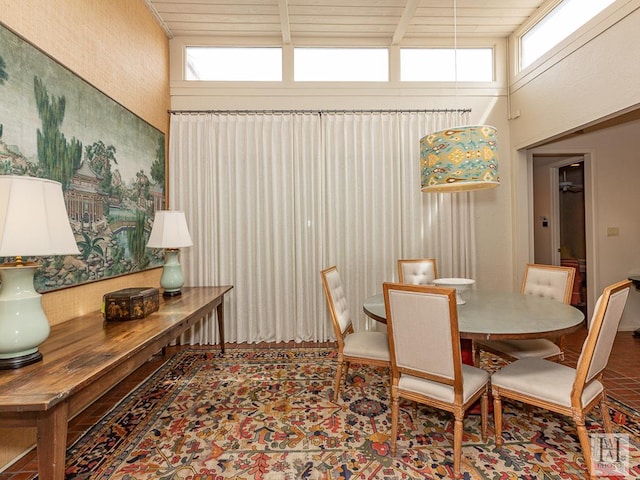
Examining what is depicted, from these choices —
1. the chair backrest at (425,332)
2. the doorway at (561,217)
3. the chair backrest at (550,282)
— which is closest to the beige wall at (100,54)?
the chair backrest at (425,332)

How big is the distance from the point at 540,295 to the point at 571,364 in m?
0.83

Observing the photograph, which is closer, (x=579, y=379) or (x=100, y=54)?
(x=579, y=379)

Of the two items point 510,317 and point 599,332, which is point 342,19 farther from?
point 599,332

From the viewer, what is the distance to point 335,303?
2408mm

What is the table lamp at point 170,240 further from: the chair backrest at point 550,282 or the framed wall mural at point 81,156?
the chair backrest at point 550,282

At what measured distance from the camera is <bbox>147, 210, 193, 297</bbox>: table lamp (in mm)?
2684

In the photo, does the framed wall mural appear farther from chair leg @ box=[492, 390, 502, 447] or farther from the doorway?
the doorway

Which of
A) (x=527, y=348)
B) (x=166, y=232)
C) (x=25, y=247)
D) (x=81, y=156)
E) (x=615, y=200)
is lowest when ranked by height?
(x=527, y=348)

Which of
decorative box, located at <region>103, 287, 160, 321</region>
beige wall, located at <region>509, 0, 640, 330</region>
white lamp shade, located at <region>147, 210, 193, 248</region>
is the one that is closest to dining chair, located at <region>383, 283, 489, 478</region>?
decorative box, located at <region>103, 287, 160, 321</region>

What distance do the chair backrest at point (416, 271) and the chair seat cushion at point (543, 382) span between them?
1.25m

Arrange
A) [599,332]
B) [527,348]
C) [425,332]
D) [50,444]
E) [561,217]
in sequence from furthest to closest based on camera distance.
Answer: [561,217], [527,348], [425,332], [599,332], [50,444]

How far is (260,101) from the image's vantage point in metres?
3.64

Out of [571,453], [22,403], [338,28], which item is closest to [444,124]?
[338,28]

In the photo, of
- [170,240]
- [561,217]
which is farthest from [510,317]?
[561,217]
